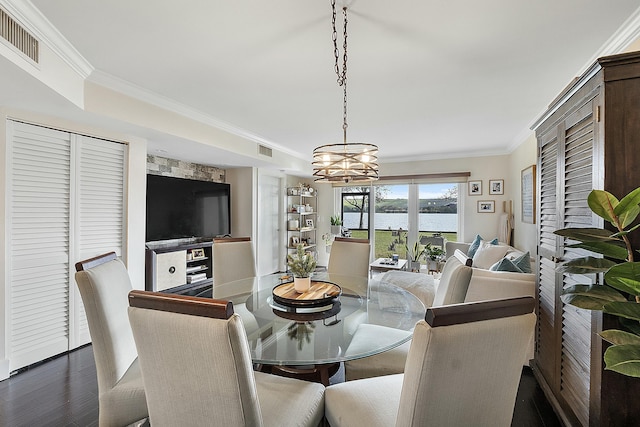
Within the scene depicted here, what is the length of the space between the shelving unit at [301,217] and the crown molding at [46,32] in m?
4.30

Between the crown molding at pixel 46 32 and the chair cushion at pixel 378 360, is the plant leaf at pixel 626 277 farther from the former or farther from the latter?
the crown molding at pixel 46 32

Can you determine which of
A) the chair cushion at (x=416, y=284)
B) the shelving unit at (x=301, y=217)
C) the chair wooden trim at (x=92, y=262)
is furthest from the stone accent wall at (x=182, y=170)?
the chair cushion at (x=416, y=284)

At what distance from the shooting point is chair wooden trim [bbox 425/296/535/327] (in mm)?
855

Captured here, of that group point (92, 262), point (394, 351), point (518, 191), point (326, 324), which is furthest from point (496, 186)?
point (92, 262)

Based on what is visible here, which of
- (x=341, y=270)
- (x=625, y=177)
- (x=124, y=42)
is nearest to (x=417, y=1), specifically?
(x=625, y=177)

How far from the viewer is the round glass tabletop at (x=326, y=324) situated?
4.71 feet

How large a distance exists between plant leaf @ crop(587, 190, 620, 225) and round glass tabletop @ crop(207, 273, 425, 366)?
1.01 meters

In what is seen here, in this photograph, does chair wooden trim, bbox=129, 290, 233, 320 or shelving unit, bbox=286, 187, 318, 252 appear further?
shelving unit, bbox=286, 187, 318, 252

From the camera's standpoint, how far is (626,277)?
0.93 m

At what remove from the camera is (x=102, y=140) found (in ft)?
9.66

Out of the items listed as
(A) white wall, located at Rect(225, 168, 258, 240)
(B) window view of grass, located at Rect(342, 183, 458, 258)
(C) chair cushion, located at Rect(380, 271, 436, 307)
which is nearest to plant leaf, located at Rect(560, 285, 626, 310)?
(C) chair cushion, located at Rect(380, 271, 436, 307)

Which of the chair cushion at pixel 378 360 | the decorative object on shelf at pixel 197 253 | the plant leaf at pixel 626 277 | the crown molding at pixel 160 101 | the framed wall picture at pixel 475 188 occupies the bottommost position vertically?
the chair cushion at pixel 378 360

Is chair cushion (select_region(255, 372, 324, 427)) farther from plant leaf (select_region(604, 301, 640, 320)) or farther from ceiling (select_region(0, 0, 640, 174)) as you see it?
ceiling (select_region(0, 0, 640, 174))

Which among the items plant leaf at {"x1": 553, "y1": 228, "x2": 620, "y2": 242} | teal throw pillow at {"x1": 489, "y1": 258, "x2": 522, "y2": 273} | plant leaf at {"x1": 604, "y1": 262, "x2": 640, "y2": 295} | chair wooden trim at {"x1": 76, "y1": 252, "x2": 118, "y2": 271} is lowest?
teal throw pillow at {"x1": 489, "y1": 258, "x2": 522, "y2": 273}
